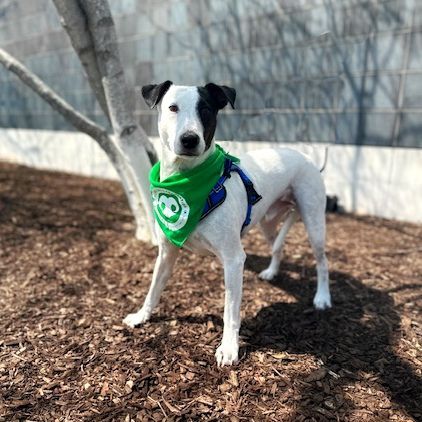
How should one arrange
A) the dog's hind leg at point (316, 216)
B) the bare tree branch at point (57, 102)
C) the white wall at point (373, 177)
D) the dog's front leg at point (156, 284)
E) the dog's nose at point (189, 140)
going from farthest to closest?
the white wall at point (373, 177), the bare tree branch at point (57, 102), the dog's hind leg at point (316, 216), the dog's front leg at point (156, 284), the dog's nose at point (189, 140)

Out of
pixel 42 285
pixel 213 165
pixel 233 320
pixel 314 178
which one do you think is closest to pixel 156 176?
pixel 213 165

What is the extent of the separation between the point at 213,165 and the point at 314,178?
116 cm

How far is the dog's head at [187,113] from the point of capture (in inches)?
91.2

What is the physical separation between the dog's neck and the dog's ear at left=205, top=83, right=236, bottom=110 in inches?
11.3

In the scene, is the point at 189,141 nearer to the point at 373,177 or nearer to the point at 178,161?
the point at 178,161

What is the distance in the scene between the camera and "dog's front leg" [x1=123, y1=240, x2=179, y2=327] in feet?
10.1

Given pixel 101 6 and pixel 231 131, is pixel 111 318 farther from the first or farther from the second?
pixel 231 131

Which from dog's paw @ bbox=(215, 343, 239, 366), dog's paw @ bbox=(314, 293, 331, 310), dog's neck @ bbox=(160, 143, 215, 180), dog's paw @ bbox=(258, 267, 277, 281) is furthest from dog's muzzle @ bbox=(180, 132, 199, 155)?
dog's paw @ bbox=(258, 267, 277, 281)

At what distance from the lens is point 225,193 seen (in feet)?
8.63

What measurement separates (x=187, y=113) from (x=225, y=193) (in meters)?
0.57

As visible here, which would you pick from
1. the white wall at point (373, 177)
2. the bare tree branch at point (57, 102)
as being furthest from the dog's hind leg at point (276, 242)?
the white wall at point (373, 177)

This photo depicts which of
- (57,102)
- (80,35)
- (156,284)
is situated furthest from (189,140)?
(57,102)

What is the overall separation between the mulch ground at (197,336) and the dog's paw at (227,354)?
5cm

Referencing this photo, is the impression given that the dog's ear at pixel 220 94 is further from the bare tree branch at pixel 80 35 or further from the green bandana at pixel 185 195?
the bare tree branch at pixel 80 35
